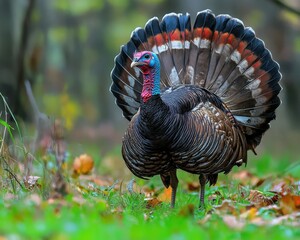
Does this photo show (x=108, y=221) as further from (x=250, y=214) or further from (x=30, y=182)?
(x=30, y=182)

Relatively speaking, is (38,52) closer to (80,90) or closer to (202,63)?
(202,63)

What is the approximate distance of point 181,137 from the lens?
623 cm

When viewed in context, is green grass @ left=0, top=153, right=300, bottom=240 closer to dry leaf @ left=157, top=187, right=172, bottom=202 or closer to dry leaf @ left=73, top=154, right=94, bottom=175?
dry leaf @ left=157, top=187, right=172, bottom=202

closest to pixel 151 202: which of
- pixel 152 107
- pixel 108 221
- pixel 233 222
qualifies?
pixel 152 107

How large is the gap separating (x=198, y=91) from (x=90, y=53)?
19.0 meters

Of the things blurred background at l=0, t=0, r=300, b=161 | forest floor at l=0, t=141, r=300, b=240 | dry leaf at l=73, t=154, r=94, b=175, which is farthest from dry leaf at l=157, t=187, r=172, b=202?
blurred background at l=0, t=0, r=300, b=161

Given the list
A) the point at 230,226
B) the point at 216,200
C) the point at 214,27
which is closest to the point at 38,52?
the point at 214,27

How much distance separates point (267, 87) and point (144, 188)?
1982 mm

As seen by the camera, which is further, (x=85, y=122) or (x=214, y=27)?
(x=85, y=122)

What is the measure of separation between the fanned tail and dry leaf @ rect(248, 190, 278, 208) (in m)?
1.23

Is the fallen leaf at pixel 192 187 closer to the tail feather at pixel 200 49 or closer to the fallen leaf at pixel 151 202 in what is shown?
the tail feather at pixel 200 49

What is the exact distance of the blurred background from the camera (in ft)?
39.2

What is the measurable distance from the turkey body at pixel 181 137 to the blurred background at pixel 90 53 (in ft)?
11.2

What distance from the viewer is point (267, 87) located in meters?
7.27
